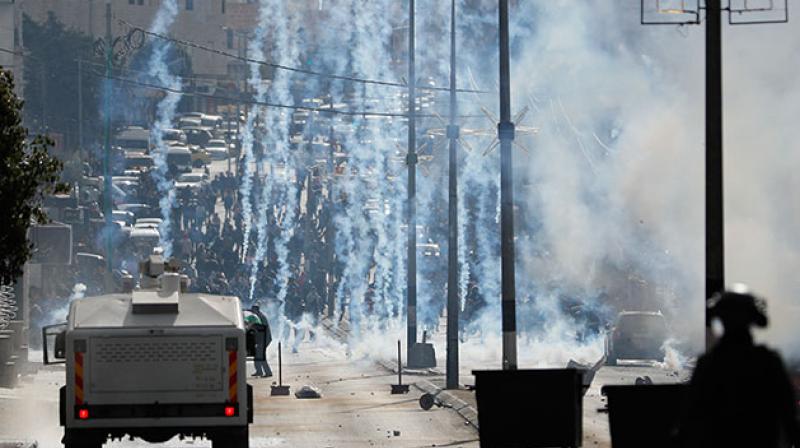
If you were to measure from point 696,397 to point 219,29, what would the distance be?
126324 mm

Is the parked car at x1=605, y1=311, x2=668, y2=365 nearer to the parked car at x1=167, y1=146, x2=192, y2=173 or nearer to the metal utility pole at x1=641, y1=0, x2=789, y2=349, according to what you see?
the metal utility pole at x1=641, y1=0, x2=789, y2=349

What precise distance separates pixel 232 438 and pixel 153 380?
933 mm

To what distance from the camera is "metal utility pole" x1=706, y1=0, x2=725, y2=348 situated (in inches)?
733

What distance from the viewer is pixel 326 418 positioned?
31203 millimetres

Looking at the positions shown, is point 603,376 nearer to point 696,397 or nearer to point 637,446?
point 637,446

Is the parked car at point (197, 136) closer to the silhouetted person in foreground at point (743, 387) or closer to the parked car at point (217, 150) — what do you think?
the parked car at point (217, 150)

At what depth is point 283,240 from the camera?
79.1 meters

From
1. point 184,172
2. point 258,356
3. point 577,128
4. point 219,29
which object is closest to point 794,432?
point 258,356

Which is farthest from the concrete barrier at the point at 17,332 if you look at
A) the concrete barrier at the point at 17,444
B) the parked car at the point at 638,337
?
the concrete barrier at the point at 17,444

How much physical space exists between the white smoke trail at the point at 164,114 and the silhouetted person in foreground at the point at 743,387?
68.9 meters

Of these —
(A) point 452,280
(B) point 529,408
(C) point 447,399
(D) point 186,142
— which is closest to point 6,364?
(A) point 452,280

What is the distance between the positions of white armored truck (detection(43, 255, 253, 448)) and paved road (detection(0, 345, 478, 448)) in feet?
17.9

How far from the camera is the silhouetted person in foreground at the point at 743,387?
9.72 m

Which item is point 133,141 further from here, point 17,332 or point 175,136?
point 17,332
